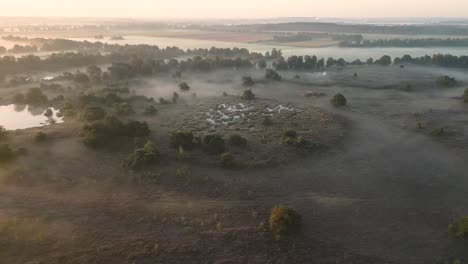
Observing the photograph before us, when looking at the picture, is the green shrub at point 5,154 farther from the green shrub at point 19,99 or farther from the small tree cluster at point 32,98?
the green shrub at point 19,99

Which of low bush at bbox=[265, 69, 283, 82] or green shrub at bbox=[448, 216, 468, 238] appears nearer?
green shrub at bbox=[448, 216, 468, 238]

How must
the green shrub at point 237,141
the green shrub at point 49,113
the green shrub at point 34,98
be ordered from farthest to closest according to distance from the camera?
the green shrub at point 34,98 → the green shrub at point 49,113 → the green shrub at point 237,141

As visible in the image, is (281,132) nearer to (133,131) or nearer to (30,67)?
(133,131)

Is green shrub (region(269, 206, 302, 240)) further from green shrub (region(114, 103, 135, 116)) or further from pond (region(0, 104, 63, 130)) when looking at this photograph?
pond (region(0, 104, 63, 130))

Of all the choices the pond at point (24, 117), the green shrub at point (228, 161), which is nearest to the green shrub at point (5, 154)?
the pond at point (24, 117)

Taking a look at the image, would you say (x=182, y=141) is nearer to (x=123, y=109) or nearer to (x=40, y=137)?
(x=40, y=137)

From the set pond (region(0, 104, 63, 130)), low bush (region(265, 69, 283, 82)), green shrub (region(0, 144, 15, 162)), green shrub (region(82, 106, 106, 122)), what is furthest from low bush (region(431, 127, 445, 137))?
pond (region(0, 104, 63, 130))

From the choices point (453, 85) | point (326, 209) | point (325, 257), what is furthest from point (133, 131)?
point (453, 85)
